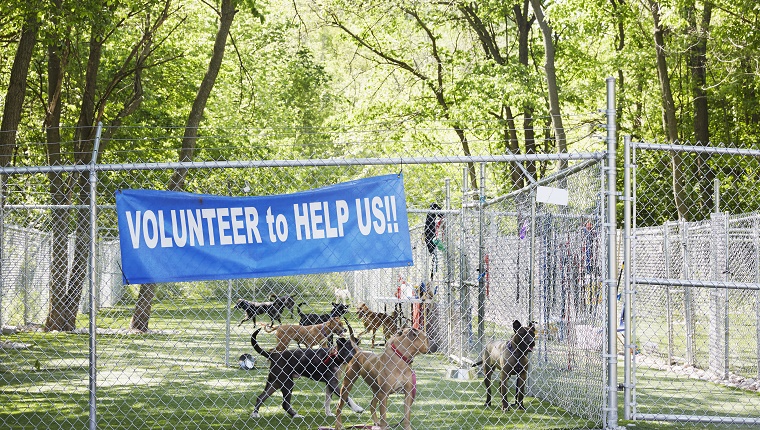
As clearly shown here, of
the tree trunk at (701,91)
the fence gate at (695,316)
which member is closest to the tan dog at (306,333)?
the fence gate at (695,316)

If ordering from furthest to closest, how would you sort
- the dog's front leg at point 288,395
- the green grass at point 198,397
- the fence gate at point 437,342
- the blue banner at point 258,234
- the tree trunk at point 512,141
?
the tree trunk at point 512,141 → the dog's front leg at point 288,395 → the green grass at point 198,397 → the fence gate at point 437,342 → the blue banner at point 258,234

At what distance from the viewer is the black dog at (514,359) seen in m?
8.73

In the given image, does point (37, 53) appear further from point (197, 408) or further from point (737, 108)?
point (737, 108)

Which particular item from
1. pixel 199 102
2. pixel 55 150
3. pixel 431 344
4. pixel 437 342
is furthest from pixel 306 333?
pixel 55 150

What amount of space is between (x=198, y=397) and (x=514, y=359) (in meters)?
3.64

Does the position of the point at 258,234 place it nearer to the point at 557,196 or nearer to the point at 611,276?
the point at 557,196

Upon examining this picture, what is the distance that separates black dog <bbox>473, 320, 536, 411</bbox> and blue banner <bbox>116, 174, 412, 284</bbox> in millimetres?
2303

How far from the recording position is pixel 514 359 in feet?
29.3

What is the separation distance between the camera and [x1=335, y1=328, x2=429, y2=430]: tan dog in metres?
7.27

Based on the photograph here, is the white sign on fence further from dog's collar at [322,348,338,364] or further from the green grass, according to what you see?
dog's collar at [322,348,338,364]

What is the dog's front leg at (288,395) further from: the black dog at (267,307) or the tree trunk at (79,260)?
the tree trunk at (79,260)

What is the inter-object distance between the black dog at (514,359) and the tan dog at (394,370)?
5.41 ft

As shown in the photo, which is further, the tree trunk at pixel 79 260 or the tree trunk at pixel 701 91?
the tree trunk at pixel 701 91

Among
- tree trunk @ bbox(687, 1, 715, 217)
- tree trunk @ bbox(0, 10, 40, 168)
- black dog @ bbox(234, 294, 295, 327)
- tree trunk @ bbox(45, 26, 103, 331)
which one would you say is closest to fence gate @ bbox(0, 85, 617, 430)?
tree trunk @ bbox(45, 26, 103, 331)
